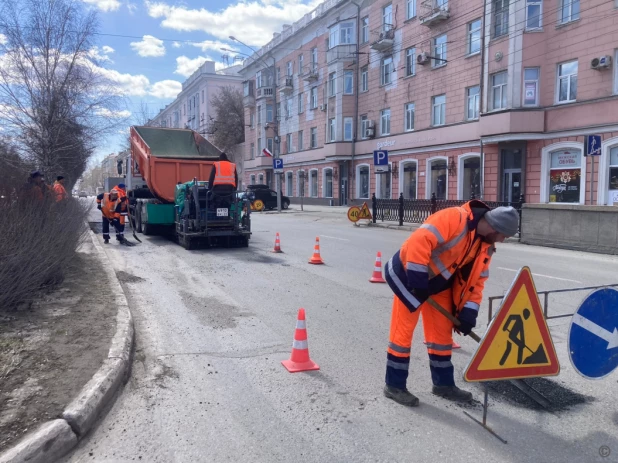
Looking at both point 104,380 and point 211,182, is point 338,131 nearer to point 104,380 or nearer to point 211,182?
point 211,182

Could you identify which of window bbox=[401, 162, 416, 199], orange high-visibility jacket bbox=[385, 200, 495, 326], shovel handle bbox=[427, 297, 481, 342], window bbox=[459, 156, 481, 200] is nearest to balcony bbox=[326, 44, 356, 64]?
window bbox=[401, 162, 416, 199]

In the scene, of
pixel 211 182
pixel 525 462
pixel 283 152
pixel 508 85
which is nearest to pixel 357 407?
pixel 525 462

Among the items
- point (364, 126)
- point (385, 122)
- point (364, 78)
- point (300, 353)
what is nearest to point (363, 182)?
point (364, 126)

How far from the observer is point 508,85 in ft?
76.6

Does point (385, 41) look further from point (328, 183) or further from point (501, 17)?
point (328, 183)

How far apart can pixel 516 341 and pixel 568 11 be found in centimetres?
2268

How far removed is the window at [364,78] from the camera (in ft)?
118

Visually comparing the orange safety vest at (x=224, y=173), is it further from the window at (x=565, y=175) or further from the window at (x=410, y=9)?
the window at (x=410, y=9)

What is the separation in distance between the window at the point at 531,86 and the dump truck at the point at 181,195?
575 inches

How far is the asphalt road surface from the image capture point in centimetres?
342

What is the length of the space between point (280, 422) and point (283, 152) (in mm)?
47020

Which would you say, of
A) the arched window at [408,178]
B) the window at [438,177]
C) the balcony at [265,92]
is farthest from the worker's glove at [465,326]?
the balcony at [265,92]

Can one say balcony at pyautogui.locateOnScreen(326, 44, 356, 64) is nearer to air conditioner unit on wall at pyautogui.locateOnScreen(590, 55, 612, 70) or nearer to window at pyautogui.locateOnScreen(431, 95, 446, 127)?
window at pyautogui.locateOnScreen(431, 95, 446, 127)

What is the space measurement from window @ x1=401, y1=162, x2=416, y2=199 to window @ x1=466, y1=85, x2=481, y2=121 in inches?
217
